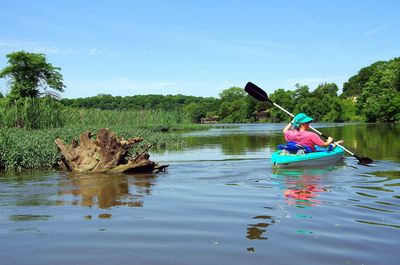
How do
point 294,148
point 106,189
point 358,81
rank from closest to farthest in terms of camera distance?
1. point 106,189
2. point 294,148
3. point 358,81

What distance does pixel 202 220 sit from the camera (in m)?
5.67

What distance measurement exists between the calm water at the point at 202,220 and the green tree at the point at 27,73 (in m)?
37.0

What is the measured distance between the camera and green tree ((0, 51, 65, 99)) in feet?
145

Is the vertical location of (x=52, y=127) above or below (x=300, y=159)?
above

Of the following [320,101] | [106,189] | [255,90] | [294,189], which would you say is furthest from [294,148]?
[320,101]

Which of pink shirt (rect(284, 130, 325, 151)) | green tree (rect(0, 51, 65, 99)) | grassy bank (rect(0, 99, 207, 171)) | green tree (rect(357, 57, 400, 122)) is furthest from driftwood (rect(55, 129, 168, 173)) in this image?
green tree (rect(357, 57, 400, 122))

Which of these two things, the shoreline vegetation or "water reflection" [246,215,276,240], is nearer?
"water reflection" [246,215,276,240]

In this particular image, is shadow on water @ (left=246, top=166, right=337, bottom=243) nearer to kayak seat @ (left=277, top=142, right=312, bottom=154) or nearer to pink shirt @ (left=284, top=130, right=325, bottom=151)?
kayak seat @ (left=277, top=142, right=312, bottom=154)

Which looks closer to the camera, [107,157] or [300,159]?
[107,157]

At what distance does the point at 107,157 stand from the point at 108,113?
2122cm

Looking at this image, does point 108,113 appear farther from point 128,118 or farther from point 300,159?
point 300,159

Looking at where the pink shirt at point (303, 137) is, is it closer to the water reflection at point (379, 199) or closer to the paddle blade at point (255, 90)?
the water reflection at point (379, 199)

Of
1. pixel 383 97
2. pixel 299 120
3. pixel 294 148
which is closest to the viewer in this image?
pixel 294 148

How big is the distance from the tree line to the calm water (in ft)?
54.0
